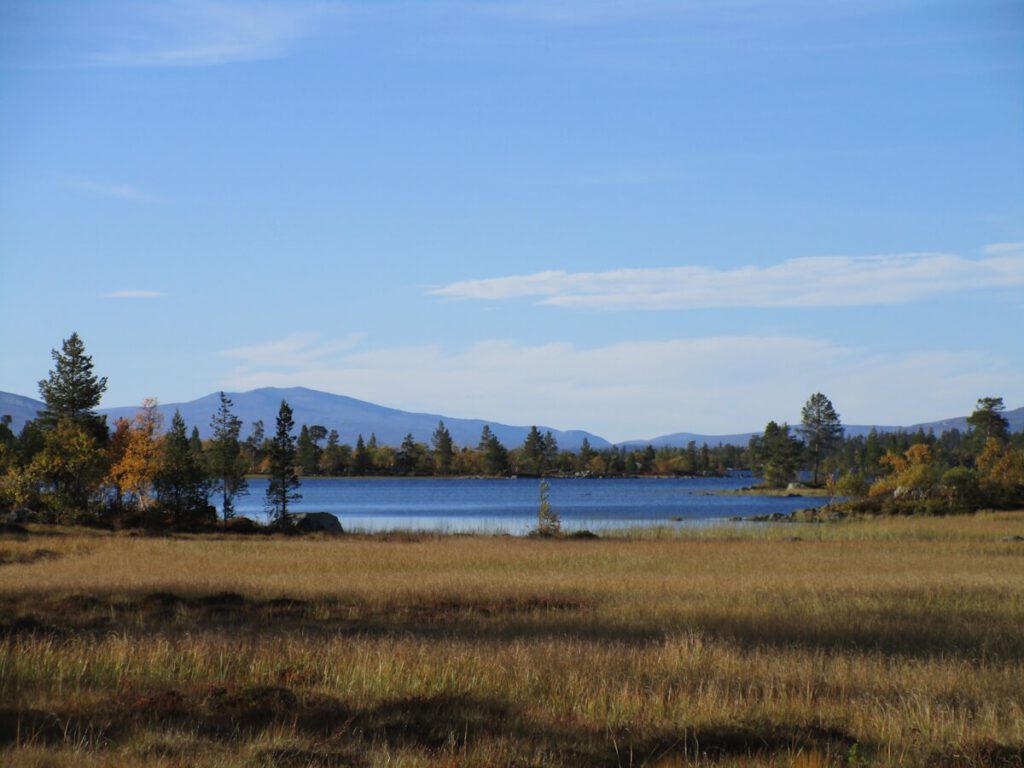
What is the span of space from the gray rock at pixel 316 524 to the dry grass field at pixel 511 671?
32.2 m

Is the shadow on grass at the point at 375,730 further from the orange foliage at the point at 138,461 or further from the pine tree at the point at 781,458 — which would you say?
the pine tree at the point at 781,458

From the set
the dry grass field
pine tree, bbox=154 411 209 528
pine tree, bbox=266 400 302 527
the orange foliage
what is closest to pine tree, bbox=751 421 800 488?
pine tree, bbox=266 400 302 527

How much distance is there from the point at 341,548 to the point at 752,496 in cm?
12563

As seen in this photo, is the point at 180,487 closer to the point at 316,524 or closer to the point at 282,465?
the point at 282,465

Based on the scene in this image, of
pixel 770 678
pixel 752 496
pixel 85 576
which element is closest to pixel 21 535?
pixel 85 576

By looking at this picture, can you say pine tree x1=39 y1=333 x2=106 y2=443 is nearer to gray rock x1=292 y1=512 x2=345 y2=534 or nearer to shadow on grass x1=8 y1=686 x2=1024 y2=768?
gray rock x1=292 y1=512 x2=345 y2=534

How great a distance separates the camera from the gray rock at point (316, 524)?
63.7 m

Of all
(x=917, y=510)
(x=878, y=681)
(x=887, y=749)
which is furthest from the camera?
(x=917, y=510)

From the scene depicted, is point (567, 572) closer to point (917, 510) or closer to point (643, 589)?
point (643, 589)

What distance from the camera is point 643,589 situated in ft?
92.4

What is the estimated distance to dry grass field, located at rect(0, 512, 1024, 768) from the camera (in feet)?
35.4

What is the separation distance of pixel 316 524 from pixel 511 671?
52208mm

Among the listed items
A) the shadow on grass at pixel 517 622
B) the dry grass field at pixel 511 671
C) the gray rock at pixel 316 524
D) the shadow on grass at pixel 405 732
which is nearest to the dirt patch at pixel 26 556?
the dry grass field at pixel 511 671

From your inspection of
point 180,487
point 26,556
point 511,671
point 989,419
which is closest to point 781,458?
point 989,419
